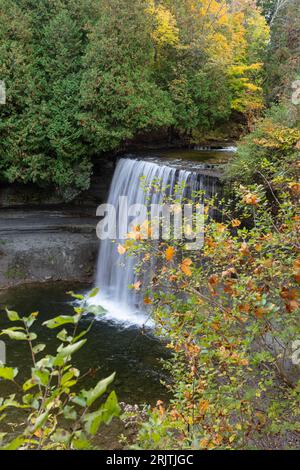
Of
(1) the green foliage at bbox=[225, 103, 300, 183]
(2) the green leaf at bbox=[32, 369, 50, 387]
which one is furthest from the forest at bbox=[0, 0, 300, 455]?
(2) the green leaf at bbox=[32, 369, 50, 387]

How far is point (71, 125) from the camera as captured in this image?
14.2m

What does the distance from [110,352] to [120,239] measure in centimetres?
558

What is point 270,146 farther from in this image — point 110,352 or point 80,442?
point 80,442

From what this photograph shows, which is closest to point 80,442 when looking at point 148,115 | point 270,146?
point 270,146

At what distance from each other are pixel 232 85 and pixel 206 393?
57.5 ft

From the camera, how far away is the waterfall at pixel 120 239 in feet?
38.7

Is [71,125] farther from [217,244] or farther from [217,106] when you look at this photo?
[217,244]

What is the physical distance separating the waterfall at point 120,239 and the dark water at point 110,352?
112 cm

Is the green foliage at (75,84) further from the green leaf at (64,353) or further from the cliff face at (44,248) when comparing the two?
the green leaf at (64,353)

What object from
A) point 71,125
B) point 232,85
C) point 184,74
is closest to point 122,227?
point 71,125

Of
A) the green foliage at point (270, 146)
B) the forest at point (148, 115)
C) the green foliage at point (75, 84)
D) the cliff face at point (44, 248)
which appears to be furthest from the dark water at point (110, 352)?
the green foliage at point (75, 84)

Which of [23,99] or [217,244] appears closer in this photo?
[217,244]

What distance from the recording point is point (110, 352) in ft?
31.3

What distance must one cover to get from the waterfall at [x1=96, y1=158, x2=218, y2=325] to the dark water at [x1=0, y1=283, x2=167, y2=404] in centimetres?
112
